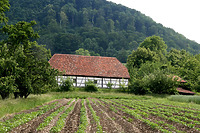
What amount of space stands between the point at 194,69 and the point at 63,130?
55.3 meters

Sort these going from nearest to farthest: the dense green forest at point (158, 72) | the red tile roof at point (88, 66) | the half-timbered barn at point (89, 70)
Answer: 1. the dense green forest at point (158, 72)
2. the half-timbered barn at point (89, 70)
3. the red tile roof at point (88, 66)

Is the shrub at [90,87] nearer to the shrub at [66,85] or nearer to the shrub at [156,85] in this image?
the shrub at [66,85]

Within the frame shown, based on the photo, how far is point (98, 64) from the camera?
149 feet

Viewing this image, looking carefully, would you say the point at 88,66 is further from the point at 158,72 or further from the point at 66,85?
the point at 158,72

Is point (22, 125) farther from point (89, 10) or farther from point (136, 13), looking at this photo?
point (136, 13)

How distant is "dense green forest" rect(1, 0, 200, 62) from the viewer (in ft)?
340

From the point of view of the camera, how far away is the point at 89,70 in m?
43.0

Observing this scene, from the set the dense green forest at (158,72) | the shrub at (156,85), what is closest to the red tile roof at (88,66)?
the dense green forest at (158,72)

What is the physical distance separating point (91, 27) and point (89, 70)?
102382mm

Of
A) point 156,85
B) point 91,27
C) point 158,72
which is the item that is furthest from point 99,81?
point 91,27

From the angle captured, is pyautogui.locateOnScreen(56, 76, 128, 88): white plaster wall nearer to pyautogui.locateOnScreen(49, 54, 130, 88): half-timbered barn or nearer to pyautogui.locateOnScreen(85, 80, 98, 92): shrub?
pyautogui.locateOnScreen(49, 54, 130, 88): half-timbered barn

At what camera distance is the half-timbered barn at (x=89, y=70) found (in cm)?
4116

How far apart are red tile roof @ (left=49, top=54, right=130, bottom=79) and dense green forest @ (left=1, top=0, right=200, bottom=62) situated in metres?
52.0

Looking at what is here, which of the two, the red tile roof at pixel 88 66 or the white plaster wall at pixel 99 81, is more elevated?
the red tile roof at pixel 88 66
